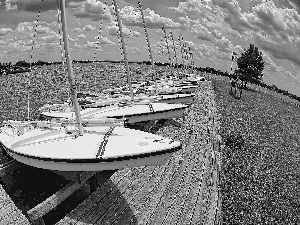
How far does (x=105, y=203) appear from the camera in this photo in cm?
1303

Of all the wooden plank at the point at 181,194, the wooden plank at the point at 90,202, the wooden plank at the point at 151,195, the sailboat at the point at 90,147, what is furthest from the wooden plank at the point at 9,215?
the wooden plank at the point at 181,194

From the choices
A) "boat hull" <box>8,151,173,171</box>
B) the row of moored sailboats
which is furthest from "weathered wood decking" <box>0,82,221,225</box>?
the row of moored sailboats

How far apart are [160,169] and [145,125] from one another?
27.2 ft

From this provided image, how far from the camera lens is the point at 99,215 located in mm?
12234

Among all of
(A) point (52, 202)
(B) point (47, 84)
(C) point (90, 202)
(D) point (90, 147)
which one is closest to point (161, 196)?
(C) point (90, 202)

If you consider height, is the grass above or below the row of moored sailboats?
below

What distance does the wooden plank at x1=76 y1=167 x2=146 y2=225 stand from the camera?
11934 millimetres

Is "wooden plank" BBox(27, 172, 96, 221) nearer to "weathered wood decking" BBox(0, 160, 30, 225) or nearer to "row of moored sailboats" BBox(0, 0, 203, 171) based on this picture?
"weathered wood decking" BBox(0, 160, 30, 225)

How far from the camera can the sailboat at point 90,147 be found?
1227cm

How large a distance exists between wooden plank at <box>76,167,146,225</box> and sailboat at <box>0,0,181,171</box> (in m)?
1.79

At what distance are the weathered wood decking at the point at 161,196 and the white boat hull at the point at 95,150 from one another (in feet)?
6.22

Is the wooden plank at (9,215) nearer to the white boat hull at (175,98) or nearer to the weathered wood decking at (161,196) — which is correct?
the weathered wood decking at (161,196)

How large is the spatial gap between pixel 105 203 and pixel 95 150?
2.43 m

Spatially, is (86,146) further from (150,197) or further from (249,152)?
(249,152)
